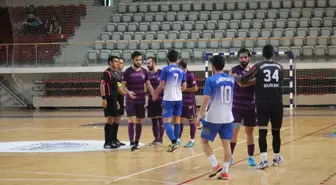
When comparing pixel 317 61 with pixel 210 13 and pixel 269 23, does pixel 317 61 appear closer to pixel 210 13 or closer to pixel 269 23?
pixel 269 23

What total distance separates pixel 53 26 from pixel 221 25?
788 centimetres

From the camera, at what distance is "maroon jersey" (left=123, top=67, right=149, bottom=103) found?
45.6 ft

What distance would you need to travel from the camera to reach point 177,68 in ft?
43.1

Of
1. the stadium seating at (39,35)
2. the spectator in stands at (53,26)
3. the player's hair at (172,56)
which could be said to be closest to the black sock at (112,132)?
the player's hair at (172,56)

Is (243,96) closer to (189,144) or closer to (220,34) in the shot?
(189,144)

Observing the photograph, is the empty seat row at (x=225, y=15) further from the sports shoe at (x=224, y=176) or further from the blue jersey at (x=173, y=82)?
the sports shoe at (x=224, y=176)

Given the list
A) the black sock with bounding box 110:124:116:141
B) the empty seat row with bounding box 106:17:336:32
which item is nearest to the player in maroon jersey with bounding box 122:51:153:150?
the black sock with bounding box 110:124:116:141

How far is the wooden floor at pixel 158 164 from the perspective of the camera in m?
9.72

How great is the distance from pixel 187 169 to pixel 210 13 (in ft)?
65.9

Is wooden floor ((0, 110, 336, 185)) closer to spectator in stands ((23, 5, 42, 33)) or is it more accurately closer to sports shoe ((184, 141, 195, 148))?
sports shoe ((184, 141, 195, 148))

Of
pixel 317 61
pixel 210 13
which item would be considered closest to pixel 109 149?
pixel 317 61

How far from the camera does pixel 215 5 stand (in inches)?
1212

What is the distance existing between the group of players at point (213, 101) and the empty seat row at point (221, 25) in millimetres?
14289

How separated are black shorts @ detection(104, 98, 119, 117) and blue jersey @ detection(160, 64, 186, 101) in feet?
4.24
